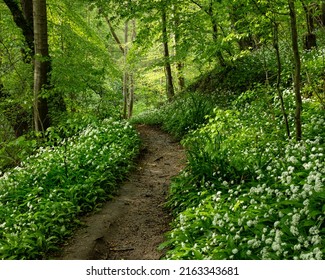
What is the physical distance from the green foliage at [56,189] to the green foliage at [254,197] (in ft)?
5.48

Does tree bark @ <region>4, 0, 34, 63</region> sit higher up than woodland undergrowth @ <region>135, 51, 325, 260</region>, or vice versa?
tree bark @ <region>4, 0, 34, 63</region>

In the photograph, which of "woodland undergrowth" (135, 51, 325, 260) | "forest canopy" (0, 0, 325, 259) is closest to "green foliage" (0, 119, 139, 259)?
"forest canopy" (0, 0, 325, 259)

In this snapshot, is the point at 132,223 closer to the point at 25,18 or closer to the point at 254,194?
the point at 254,194

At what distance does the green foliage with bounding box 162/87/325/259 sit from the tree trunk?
17.3 feet

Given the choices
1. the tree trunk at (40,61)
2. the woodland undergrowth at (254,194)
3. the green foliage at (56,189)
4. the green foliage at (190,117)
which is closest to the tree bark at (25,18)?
the tree trunk at (40,61)

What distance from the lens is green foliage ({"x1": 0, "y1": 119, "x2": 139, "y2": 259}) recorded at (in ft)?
16.5

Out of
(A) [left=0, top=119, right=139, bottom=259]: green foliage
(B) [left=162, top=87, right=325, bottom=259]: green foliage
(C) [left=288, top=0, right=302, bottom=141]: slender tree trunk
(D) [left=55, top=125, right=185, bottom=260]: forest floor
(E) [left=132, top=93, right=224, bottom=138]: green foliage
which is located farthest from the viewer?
(E) [left=132, top=93, right=224, bottom=138]: green foliage

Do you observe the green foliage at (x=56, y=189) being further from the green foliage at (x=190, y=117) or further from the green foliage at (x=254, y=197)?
the green foliage at (x=190, y=117)

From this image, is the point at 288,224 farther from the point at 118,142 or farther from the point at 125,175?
the point at 118,142

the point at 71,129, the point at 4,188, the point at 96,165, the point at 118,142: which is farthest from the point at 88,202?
the point at 71,129

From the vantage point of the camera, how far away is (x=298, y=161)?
527cm

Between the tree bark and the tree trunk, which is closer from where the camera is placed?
the tree trunk

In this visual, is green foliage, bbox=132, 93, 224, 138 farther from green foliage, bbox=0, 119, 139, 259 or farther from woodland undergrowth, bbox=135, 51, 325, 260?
woodland undergrowth, bbox=135, 51, 325, 260

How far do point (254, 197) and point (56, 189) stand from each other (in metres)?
3.77
